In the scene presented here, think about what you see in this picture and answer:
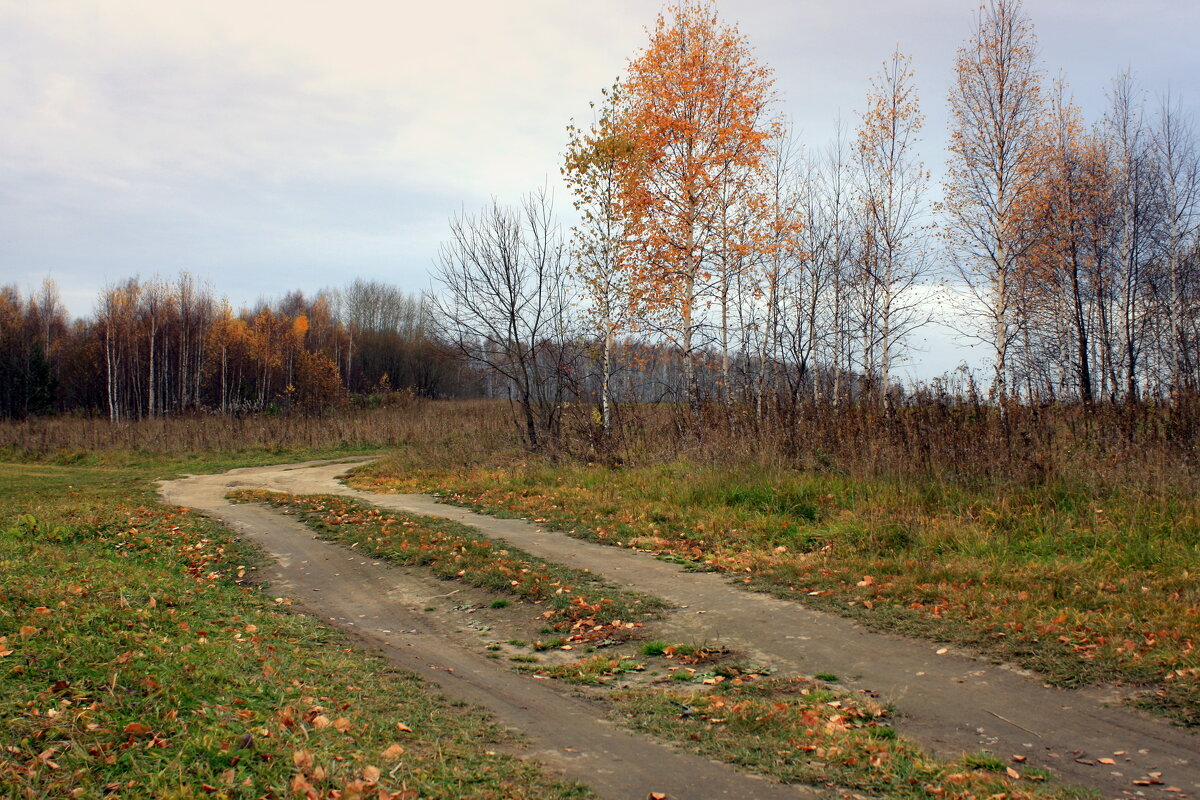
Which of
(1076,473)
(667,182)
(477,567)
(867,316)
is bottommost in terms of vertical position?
(477,567)

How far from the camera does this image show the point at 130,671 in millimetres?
4500

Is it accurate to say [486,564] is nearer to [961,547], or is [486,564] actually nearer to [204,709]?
[204,709]

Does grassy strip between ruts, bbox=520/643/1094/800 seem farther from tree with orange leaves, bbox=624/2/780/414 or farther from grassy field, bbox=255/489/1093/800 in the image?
tree with orange leaves, bbox=624/2/780/414

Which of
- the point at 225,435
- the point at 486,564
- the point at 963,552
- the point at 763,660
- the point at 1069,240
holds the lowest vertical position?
the point at 763,660

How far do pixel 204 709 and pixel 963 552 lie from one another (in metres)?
7.34

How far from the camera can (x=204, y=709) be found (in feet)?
13.6

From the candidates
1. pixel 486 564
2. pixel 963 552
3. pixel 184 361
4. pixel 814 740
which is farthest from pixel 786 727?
pixel 184 361

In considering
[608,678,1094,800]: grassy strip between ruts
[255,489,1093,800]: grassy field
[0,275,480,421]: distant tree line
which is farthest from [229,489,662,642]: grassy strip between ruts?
[0,275,480,421]: distant tree line

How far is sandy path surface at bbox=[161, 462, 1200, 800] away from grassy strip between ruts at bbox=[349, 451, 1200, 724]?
399 millimetres

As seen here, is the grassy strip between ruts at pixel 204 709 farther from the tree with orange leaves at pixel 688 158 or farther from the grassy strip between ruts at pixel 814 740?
the tree with orange leaves at pixel 688 158

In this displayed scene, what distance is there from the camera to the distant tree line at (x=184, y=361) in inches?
2194

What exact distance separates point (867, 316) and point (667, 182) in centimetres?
801

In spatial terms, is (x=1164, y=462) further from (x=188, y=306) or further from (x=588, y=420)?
(x=188, y=306)

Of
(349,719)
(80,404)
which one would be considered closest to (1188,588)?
(349,719)
